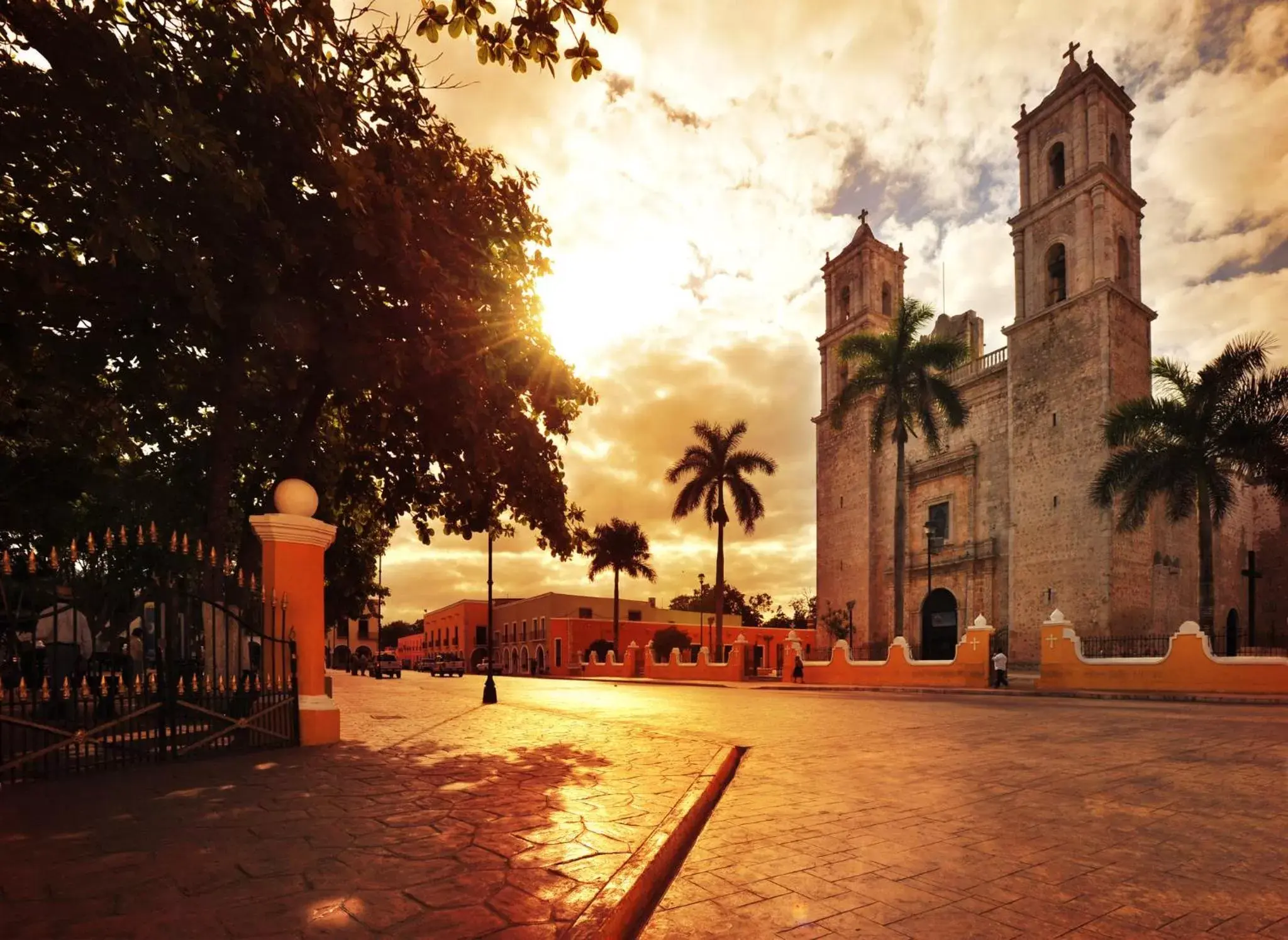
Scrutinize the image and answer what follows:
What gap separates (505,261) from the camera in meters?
10.8

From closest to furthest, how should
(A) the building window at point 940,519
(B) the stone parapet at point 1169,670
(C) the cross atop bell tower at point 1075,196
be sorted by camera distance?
(B) the stone parapet at point 1169,670 → (C) the cross atop bell tower at point 1075,196 → (A) the building window at point 940,519

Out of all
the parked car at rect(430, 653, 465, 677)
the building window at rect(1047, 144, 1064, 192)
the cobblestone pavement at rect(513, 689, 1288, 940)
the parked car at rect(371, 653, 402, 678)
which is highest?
the building window at rect(1047, 144, 1064, 192)

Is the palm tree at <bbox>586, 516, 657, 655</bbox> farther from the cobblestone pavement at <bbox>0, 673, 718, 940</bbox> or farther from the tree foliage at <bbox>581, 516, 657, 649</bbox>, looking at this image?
the cobblestone pavement at <bbox>0, 673, 718, 940</bbox>

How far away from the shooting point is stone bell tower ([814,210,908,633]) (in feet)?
130

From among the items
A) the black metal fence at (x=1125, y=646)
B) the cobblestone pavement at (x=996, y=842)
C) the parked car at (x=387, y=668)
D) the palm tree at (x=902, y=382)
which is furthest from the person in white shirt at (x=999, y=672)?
the parked car at (x=387, y=668)

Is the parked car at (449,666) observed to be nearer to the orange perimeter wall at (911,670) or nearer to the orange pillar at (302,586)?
the orange perimeter wall at (911,670)

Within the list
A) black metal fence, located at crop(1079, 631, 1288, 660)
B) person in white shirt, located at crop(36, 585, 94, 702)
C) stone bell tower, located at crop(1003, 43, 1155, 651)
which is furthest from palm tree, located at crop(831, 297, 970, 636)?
person in white shirt, located at crop(36, 585, 94, 702)

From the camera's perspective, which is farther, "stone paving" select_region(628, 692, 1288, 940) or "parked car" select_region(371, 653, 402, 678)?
"parked car" select_region(371, 653, 402, 678)

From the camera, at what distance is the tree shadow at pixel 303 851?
3.21 metres

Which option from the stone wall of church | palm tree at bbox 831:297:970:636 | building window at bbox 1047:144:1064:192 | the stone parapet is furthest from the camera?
the stone wall of church

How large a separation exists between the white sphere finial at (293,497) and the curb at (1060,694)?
1770 cm

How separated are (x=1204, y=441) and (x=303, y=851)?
2563cm

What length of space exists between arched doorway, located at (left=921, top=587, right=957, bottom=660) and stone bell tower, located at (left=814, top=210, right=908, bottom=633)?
8.70ft

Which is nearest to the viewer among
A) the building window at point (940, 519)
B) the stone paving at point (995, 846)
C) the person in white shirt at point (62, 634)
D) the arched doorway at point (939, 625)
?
the stone paving at point (995, 846)
